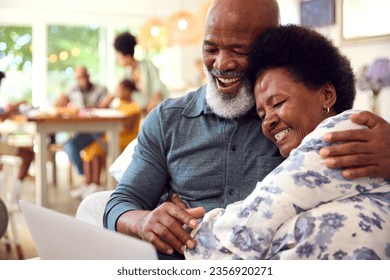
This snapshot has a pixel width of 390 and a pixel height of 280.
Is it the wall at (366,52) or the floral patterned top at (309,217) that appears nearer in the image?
the floral patterned top at (309,217)

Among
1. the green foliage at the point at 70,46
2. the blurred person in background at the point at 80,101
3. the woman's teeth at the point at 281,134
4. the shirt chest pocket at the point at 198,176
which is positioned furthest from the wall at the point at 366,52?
the green foliage at the point at 70,46

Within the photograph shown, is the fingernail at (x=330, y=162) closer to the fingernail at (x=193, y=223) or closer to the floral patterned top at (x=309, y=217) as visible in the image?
the floral patterned top at (x=309, y=217)

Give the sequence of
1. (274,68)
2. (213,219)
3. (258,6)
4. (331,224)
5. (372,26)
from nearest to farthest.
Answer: (331,224), (213,219), (274,68), (258,6), (372,26)

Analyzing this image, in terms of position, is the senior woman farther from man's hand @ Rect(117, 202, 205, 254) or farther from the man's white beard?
the man's white beard

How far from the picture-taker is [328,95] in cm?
100

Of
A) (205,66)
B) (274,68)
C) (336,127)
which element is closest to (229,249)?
(336,127)

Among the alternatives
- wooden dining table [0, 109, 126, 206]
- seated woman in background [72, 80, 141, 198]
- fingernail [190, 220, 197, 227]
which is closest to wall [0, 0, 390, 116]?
seated woman in background [72, 80, 141, 198]

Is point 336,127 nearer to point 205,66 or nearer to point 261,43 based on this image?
point 261,43

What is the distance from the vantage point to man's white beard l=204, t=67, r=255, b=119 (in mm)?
1180

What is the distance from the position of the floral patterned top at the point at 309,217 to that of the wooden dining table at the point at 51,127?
274 centimetres

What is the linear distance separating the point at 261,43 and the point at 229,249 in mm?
431

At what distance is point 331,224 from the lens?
2.53 feet

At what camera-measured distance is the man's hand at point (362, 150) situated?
81 centimetres

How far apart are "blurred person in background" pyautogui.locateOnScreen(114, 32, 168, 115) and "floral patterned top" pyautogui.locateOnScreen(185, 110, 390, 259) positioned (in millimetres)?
3376
